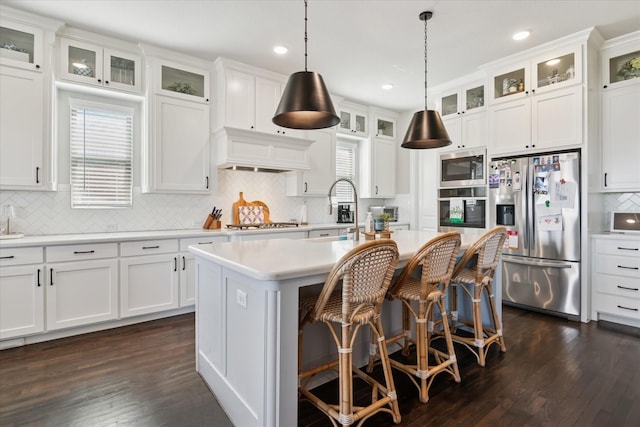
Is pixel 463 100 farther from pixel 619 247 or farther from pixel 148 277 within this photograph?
pixel 148 277

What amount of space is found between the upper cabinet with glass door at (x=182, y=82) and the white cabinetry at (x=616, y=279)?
4.64 meters

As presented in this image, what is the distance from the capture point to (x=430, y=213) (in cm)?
529

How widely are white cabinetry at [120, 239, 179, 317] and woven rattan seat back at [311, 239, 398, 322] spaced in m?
2.33

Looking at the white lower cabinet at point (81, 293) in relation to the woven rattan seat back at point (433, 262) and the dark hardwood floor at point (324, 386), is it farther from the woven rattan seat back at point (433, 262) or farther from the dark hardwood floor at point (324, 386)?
the woven rattan seat back at point (433, 262)

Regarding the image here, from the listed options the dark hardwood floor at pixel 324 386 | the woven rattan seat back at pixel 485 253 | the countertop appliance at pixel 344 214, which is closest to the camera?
the dark hardwood floor at pixel 324 386

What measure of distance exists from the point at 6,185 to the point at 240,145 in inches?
85.5

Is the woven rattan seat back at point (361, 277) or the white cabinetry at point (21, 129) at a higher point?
the white cabinetry at point (21, 129)

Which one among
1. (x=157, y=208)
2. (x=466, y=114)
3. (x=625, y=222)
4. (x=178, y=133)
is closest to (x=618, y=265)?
(x=625, y=222)

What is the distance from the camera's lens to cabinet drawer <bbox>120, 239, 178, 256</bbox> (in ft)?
10.7

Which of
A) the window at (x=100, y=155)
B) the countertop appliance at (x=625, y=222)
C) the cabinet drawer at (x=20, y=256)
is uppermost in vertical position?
the window at (x=100, y=155)

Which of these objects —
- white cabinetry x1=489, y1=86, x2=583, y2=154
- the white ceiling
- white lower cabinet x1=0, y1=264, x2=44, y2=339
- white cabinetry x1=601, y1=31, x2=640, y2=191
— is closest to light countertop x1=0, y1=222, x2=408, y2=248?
white lower cabinet x1=0, y1=264, x2=44, y2=339

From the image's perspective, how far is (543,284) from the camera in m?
3.69

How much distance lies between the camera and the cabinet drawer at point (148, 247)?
3.26 metres

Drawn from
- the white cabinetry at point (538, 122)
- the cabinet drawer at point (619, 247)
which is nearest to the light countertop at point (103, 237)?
the white cabinetry at point (538, 122)
